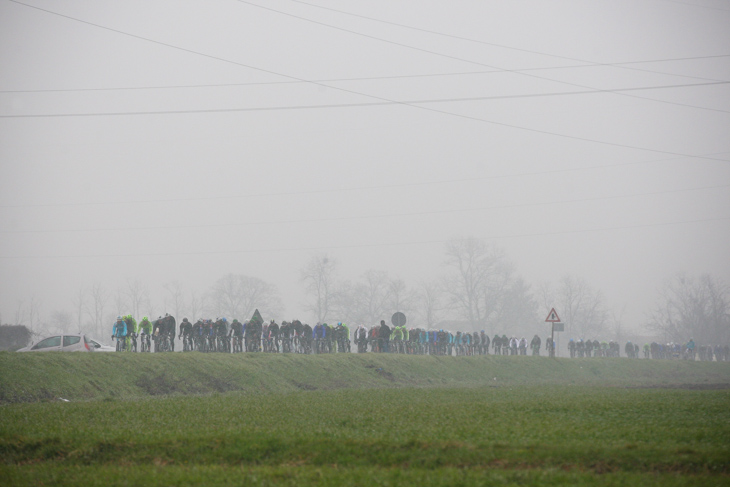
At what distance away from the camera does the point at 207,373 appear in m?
27.7

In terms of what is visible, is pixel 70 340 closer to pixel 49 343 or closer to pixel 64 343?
pixel 64 343

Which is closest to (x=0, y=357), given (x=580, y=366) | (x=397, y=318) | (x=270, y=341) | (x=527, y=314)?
(x=270, y=341)

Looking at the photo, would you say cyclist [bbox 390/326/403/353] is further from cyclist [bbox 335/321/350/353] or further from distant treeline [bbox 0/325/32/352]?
distant treeline [bbox 0/325/32/352]

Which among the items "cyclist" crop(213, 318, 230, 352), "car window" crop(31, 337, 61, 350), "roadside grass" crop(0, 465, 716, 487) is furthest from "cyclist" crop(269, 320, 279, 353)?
"roadside grass" crop(0, 465, 716, 487)

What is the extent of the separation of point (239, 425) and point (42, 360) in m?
12.8

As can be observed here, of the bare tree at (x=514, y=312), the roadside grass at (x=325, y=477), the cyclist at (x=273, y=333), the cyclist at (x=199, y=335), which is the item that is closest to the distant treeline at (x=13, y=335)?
the cyclist at (x=199, y=335)

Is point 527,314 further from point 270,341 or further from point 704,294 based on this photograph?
point 270,341

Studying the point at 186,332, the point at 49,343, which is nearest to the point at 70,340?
the point at 49,343

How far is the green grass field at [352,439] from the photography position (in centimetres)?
980

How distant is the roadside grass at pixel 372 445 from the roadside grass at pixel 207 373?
207 inches

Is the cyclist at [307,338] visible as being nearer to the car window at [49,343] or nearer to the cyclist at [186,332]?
the cyclist at [186,332]

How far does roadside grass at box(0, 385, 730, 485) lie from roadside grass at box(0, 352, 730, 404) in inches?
207

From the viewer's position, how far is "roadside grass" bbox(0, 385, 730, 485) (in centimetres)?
974

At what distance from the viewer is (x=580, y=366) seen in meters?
57.6
